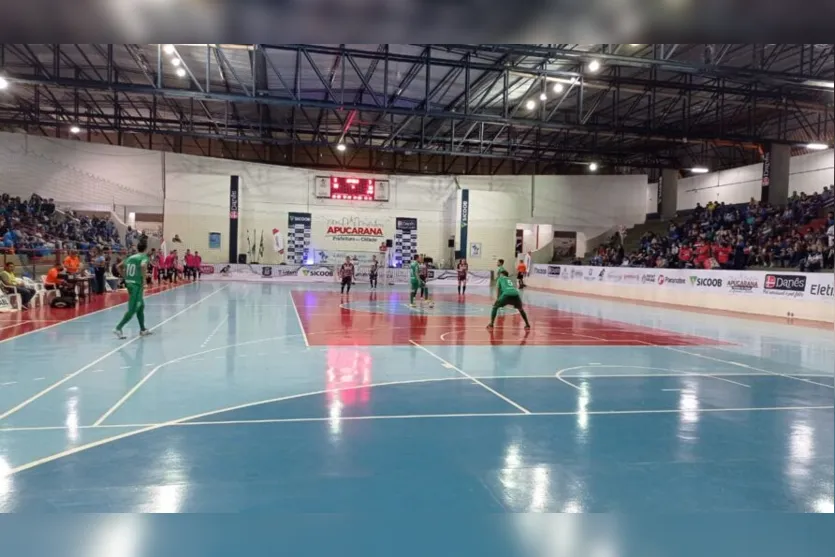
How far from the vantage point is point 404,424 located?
529 centimetres

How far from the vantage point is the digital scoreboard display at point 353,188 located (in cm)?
3422

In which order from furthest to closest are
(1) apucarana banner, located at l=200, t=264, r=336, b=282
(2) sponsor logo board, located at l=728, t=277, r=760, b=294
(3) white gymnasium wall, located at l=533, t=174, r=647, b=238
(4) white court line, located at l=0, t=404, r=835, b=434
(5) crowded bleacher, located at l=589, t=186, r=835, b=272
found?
(3) white gymnasium wall, located at l=533, t=174, r=647, b=238, (1) apucarana banner, located at l=200, t=264, r=336, b=282, (5) crowded bleacher, located at l=589, t=186, r=835, b=272, (2) sponsor logo board, located at l=728, t=277, r=760, b=294, (4) white court line, located at l=0, t=404, r=835, b=434

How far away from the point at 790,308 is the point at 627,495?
16.4 meters

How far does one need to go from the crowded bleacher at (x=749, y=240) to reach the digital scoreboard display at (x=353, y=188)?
14.1 m

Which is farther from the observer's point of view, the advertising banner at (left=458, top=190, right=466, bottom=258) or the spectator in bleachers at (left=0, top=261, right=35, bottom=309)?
the advertising banner at (left=458, top=190, right=466, bottom=258)

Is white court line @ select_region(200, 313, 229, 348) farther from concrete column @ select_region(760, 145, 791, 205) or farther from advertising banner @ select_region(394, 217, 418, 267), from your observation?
concrete column @ select_region(760, 145, 791, 205)

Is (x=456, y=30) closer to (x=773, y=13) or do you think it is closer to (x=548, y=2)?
(x=548, y=2)

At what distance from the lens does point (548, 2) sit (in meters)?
1.83

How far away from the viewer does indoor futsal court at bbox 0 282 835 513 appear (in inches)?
145

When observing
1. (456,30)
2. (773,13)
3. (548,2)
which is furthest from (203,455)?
(773,13)

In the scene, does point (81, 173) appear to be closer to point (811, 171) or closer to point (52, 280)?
point (52, 280)

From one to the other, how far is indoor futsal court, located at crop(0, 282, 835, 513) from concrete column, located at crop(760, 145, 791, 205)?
2068 cm

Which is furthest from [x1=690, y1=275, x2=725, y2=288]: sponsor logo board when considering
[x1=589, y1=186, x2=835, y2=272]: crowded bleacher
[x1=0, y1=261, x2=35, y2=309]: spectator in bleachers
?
[x1=0, y1=261, x2=35, y2=309]: spectator in bleachers

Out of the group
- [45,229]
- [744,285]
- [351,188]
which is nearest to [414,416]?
[744,285]
